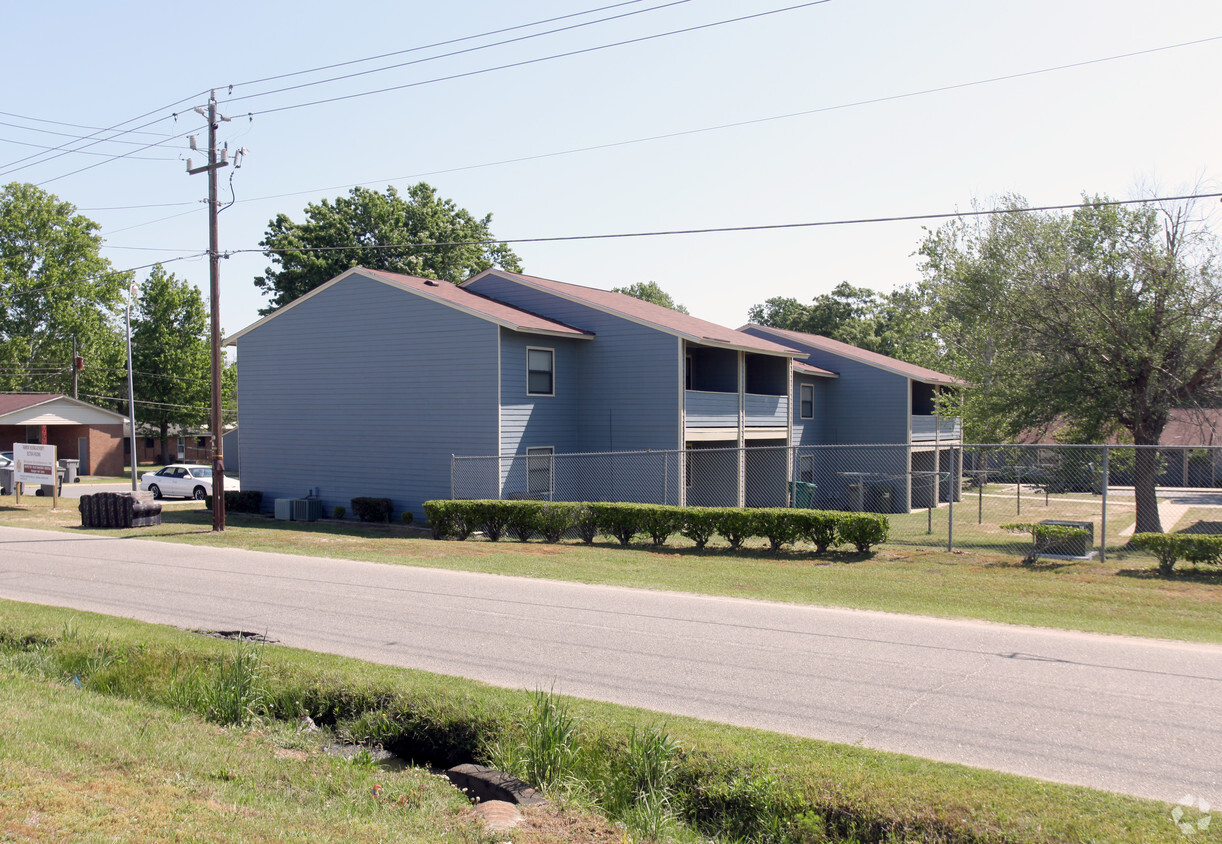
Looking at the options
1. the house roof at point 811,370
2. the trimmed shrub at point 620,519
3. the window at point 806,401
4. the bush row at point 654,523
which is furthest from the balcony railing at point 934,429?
the trimmed shrub at point 620,519

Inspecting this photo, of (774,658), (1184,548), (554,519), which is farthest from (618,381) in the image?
(774,658)

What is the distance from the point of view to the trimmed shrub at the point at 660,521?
1864 centimetres

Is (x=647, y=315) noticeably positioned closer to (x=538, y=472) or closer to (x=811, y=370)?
(x=538, y=472)

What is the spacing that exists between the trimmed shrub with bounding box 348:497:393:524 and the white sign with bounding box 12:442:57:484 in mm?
10698

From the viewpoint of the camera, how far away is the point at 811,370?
112 feet

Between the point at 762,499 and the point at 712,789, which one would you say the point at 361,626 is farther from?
the point at 762,499

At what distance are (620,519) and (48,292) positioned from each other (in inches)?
2192

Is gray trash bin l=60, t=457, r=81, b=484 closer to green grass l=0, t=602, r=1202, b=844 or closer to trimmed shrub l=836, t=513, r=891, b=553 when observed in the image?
trimmed shrub l=836, t=513, r=891, b=553

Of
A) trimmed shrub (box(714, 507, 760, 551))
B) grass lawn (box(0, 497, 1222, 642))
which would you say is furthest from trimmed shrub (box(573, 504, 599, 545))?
trimmed shrub (box(714, 507, 760, 551))

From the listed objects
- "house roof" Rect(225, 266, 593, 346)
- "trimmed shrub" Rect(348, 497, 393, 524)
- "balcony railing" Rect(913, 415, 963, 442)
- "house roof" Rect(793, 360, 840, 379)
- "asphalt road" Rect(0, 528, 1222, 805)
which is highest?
"house roof" Rect(225, 266, 593, 346)

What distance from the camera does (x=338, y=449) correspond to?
86.9 ft

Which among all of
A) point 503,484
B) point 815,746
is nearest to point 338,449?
point 503,484

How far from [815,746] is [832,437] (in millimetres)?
30830

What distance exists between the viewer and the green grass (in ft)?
16.9
